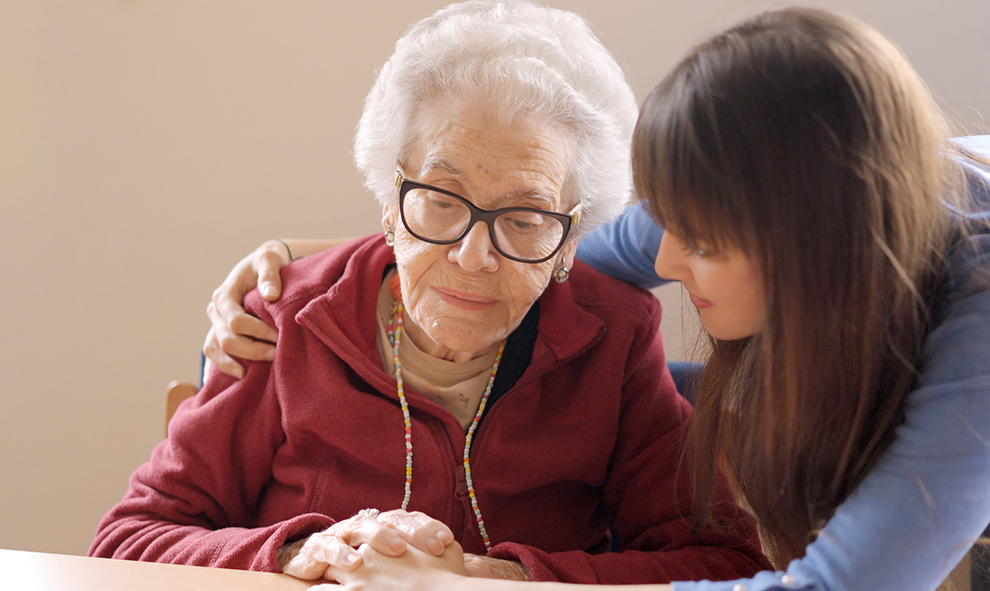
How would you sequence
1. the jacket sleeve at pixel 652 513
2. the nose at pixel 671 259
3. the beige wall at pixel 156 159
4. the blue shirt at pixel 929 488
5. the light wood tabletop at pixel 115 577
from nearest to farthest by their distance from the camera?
the blue shirt at pixel 929 488
the light wood tabletop at pixel 115 577
the nose at pixel 671 259
the jacket sleeve at pixel 652 513
the beige wall at pixel 156 159

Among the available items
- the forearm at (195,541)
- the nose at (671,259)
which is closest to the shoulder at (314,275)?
the forearm at (195,541)

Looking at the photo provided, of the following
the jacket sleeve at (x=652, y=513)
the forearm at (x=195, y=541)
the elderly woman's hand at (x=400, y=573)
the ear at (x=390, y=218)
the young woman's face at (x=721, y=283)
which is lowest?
the jacket sleeve at (x=652, y=513)

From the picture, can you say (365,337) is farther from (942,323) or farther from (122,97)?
(122,97)

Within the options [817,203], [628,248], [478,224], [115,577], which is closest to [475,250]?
[478,224]

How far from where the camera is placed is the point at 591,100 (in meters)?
1.33

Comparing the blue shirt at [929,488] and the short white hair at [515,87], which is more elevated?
the short white hair at [515,87]

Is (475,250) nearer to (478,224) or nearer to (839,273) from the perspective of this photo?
(478,224)

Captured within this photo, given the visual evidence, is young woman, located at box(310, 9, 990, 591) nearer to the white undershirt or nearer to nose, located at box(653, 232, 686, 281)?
nose, located at box(653, 232, 686, 281)

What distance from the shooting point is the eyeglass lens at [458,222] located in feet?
4.05

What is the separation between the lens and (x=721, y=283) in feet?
3.05

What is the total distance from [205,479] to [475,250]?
0.61m

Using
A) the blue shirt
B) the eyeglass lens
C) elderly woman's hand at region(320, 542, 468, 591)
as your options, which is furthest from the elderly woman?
the blue shirt

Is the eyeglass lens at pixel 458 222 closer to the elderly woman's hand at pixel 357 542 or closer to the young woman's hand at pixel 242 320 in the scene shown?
the young woman's hand at pixel 242 320

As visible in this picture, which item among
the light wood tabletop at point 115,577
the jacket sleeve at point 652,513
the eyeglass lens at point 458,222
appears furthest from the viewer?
the eyeglass lens at point 458,222
